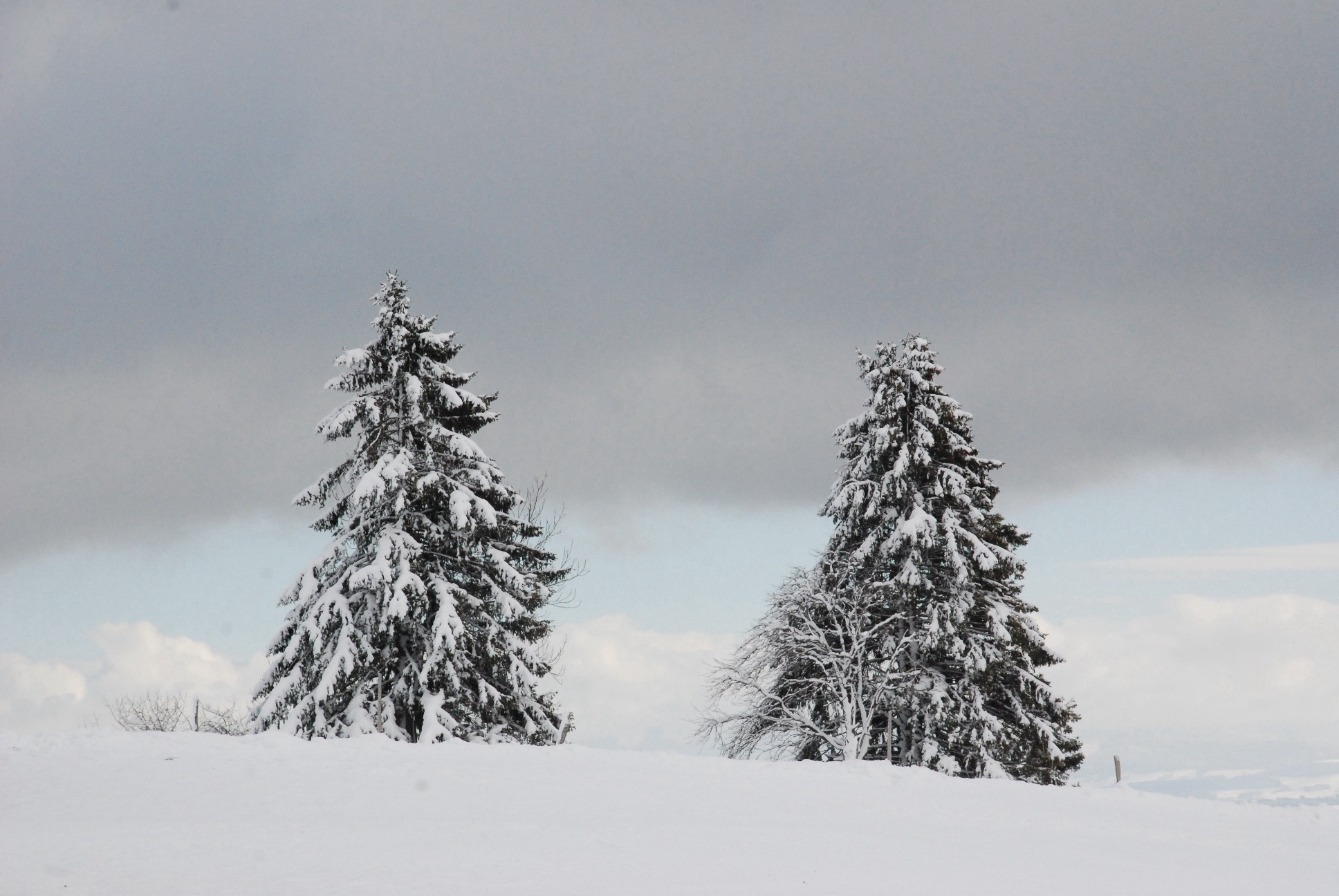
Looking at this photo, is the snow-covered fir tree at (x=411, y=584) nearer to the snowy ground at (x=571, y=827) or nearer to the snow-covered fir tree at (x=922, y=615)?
the snowy ground at (x=571, y=827)

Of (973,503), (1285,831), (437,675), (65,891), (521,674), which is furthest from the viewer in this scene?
(973,503)

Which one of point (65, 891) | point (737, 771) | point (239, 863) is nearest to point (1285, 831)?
point (737, 771)

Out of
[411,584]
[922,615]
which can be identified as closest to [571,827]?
[411,584]

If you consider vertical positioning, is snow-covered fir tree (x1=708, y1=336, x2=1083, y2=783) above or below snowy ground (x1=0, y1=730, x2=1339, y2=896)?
above

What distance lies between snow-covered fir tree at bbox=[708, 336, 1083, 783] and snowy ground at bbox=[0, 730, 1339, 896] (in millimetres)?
8555

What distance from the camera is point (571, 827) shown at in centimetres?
1202

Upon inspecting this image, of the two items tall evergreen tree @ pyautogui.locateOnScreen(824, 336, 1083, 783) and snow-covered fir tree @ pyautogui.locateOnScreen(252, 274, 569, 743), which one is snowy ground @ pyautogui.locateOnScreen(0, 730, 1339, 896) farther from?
tall evergreen tree @ pyautogui.locateOnScreen(824, 336, 1083, 783)

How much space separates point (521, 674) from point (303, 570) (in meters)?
5.40

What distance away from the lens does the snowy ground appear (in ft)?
32.0

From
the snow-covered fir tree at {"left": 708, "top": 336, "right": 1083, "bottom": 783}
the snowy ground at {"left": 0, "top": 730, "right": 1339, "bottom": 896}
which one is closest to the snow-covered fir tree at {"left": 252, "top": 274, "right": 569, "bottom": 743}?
the snowy ground at {"left": 0, "top": 730, "right": 1339, "bottom": 896}

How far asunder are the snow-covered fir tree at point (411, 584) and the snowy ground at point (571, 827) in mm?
5588

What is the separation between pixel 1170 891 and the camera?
1045cm

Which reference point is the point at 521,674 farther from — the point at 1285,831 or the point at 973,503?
the point at 1285,831

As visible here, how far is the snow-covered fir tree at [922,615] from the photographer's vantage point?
26.0 meters
